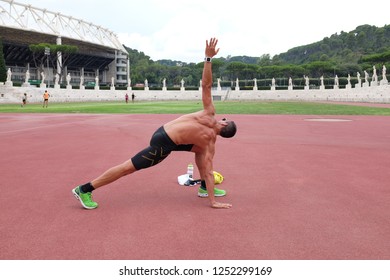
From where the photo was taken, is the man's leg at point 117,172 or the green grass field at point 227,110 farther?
the green grass field at point 227,110

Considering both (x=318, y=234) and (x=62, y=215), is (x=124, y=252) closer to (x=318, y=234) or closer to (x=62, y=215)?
(x=62, y=215)

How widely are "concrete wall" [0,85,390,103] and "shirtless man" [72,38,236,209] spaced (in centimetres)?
5126

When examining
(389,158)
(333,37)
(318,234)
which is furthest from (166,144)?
(333,37)

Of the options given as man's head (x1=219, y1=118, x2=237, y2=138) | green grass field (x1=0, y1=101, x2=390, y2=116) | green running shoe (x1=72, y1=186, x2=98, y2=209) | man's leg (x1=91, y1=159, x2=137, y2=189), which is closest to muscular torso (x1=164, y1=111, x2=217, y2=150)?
man's head (x1=219, y1=118, x2=237, y2=138)

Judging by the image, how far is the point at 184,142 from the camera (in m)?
5.39

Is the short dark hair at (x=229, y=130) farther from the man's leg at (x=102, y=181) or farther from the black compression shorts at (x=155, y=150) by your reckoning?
the man's leg at (x=102, y=181)

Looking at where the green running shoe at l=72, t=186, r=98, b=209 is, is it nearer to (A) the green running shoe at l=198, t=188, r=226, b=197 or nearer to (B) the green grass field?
(A) the green running shoe at l=198, t=188, r=226, b=197

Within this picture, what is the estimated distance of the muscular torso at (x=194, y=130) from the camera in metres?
5.33

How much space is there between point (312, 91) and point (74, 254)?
79.3 m

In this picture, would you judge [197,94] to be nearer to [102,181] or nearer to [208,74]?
[208,74]

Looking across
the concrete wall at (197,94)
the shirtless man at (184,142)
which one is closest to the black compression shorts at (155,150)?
the shirtless man at (184,142)

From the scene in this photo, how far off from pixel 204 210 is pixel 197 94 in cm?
8091

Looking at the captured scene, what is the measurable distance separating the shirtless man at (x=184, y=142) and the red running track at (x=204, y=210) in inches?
13.9

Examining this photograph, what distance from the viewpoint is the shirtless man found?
17.4 ft
